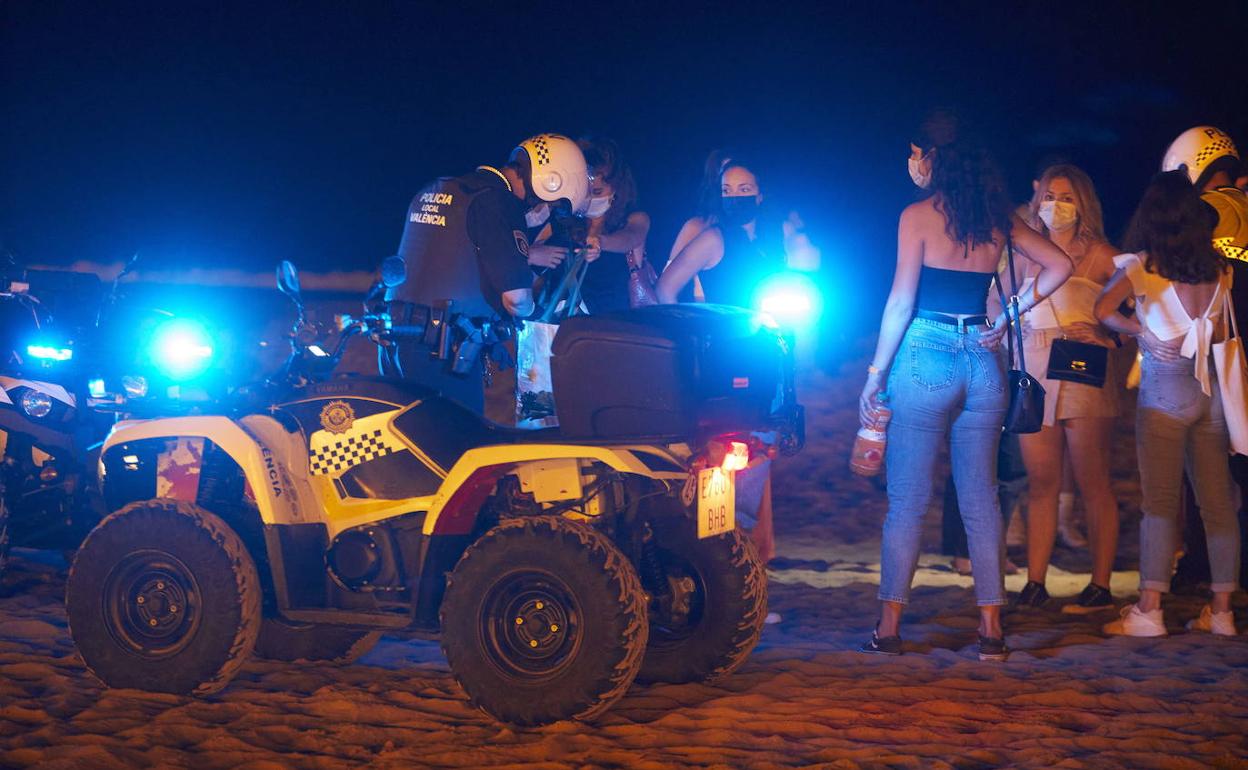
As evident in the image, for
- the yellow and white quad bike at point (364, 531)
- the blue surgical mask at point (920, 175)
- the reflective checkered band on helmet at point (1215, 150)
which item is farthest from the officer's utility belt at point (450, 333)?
the reflective checkered band on helmet at point (1215, 150)

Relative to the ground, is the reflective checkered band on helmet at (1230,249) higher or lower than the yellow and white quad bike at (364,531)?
higher

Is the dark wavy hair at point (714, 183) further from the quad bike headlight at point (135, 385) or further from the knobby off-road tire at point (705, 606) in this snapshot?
the quad bike headlight at point (135, 385)

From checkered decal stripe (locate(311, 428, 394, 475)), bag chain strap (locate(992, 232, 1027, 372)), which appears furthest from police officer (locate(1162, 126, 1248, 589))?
checkered decal stripe (locate(311, 428, 394, 475))

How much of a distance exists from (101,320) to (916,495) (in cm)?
422

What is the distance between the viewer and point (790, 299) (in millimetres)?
6496

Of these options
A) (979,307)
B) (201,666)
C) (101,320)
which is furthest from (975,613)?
(101,320)

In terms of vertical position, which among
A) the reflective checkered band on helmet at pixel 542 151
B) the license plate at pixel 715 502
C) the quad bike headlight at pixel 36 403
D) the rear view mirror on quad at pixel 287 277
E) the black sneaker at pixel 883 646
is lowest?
the black sneaker at pixel 883 646

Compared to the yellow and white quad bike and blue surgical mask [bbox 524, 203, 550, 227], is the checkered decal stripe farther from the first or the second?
blue surgical mask [bbox 524, 203, 550, 227]

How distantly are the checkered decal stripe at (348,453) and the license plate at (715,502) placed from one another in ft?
3.97

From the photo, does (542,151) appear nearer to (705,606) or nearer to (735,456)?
(735,456)

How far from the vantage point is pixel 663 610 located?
4.99m

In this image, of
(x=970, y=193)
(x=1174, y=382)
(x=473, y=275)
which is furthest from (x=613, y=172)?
(x=1174, y=382)

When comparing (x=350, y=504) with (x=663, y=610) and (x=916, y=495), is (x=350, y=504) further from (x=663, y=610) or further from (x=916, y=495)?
(x=916, y=495)

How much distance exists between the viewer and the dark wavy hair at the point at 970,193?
5.29 m
